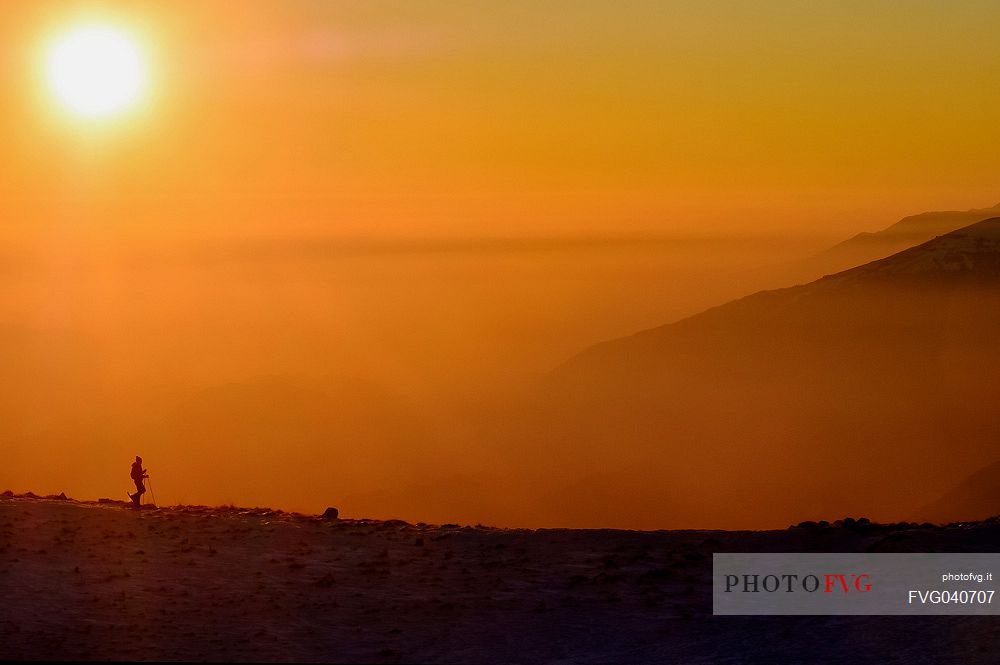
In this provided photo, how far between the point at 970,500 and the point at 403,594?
129m

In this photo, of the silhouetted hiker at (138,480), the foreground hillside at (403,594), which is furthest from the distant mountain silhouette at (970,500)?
the silhouetted hiker at (138,480)

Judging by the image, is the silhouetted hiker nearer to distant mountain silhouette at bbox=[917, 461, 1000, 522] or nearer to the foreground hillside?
the foreground hillside

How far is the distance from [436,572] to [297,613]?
10.8 feet

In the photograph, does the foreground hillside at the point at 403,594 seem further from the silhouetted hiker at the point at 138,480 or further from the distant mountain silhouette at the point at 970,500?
the distant mountain silhouette at the point at 970,500

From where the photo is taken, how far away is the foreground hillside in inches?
767

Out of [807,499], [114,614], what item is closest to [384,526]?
[114,614]

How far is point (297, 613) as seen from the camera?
2122cm

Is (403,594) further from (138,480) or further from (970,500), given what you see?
(970,500)

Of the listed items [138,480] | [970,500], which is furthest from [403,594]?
→ [970,500]

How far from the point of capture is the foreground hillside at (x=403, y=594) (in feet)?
63.9

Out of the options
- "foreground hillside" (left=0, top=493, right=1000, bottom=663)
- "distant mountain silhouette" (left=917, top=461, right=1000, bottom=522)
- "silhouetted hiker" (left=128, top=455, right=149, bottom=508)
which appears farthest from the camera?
"distant mountain silhouette" (left=917, top=461, right=1000, bottom=522)

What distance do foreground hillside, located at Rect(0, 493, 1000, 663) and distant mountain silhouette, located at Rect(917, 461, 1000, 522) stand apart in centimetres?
10933

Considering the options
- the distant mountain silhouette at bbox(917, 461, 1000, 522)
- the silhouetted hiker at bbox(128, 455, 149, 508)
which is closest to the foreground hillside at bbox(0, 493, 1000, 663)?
the silhouetted hiker at bbox(128, 455, 149, 508)

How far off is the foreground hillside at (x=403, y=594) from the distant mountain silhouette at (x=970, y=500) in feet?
359
